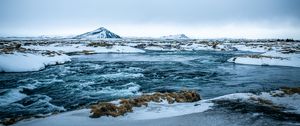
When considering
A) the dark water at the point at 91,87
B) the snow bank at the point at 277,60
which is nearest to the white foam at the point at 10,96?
the dark water at the point at 91,87

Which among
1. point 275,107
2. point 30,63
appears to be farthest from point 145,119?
point 30,63

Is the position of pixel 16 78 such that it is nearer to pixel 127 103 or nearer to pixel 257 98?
pixel 127 103

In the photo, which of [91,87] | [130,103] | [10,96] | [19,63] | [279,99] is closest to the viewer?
[130,103]

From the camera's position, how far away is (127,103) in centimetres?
1185

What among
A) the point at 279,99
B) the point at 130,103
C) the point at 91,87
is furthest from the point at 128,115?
the point at 91,87

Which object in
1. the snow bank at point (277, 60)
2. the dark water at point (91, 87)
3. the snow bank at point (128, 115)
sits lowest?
the dark water at point (91, 87)

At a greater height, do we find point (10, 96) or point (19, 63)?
point (19, 63)

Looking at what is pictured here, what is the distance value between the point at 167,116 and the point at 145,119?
2.84 feet

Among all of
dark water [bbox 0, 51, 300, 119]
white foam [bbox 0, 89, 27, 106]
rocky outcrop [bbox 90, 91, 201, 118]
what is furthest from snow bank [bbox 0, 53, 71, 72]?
rocky outcrop [bbox 90, 91, 201, 118]

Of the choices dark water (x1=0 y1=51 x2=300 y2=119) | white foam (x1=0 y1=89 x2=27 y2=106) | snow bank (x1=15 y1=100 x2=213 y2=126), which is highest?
snow bank (x1=15 y1=100 x2=213 y2=126)

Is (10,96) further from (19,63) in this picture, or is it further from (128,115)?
(19,63)

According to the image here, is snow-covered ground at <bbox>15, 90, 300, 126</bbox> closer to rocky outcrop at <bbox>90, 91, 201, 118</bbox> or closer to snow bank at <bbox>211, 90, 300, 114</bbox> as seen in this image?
snow bank at <bbox>211, 90, 300, 114</bbox>

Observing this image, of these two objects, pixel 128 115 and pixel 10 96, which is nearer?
pixel 128 115

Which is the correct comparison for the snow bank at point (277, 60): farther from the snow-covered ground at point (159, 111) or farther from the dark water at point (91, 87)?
the snow-covered ground at point (159, 111)
